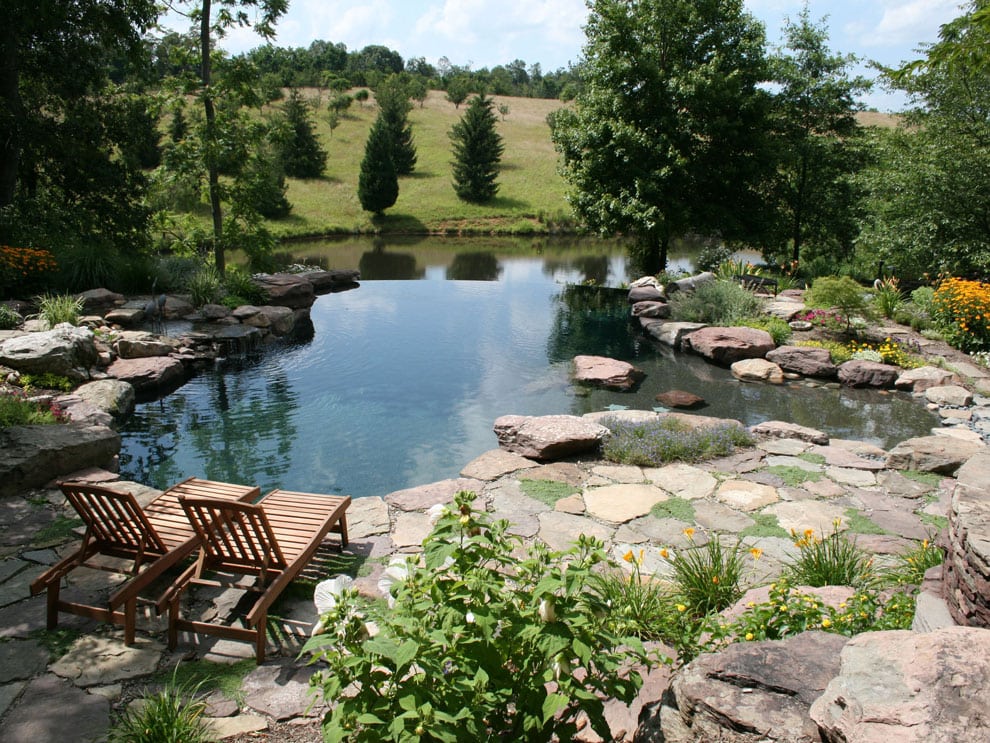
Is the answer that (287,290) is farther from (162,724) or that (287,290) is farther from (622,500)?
(162,724)

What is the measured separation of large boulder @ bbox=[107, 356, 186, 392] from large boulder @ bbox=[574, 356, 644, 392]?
5.66 m

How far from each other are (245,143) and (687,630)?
13.2 metres

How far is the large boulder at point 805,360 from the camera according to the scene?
32.5 ft

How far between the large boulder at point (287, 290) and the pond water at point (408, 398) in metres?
0.48

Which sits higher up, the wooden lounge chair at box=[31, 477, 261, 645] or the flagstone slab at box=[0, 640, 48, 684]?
the wooden lounge chair at box=[31, 477, 261, 645]

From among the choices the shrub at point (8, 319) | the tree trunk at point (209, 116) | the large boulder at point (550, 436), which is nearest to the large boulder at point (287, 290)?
the tree trunk at point (209, 116)

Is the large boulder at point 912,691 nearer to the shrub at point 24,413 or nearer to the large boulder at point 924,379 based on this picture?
the shrub at point 24,413

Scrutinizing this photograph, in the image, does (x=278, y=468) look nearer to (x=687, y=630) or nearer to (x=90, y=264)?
(x=687, y=630)

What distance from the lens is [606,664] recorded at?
218 cm

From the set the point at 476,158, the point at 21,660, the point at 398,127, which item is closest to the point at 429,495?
the point at 21,660

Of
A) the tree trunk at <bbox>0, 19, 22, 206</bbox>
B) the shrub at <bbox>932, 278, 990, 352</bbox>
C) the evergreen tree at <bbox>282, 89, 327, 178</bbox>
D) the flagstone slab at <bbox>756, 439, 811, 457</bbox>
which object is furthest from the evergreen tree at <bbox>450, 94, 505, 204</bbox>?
the flagstone slab at <bbox>756, 439, 811, 457</bbox>

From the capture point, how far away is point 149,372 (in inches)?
346

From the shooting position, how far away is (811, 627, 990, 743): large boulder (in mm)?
1741

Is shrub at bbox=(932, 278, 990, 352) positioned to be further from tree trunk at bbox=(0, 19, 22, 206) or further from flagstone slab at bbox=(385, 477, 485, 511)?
tree trunk at bbox=(0, 19, 22, 206)
